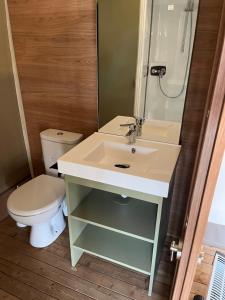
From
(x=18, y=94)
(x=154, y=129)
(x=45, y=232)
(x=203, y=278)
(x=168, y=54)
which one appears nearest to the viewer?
(x=203, y=278)

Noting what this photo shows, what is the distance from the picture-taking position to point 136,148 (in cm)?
143

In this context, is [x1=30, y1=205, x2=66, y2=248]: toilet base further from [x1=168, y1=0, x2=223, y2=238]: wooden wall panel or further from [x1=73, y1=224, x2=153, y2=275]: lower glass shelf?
[x1=168, y1=0, x2=223, y2=238]: wooden wall panel

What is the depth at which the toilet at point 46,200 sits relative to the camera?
151 centimetres

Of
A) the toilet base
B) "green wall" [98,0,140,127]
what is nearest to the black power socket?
"green wall" [98,0,140,127]

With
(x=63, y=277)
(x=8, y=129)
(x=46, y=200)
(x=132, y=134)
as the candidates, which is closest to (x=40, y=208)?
(x=46, y=200)

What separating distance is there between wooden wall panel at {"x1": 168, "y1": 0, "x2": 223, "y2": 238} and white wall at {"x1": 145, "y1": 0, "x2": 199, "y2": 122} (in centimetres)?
5

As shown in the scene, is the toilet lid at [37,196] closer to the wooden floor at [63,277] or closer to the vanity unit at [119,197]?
the vanity unit at [119,197]

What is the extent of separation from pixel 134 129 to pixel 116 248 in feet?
2.64

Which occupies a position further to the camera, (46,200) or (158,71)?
(46,200)

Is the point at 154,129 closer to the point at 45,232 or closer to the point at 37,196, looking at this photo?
the point at 37,196

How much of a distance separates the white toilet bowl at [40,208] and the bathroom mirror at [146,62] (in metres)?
0.60

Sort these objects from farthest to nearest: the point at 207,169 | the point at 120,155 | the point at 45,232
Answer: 1. the point at 45,232
2. the point at 120,155
3. the point at 207,169

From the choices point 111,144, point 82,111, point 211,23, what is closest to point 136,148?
point 111,144

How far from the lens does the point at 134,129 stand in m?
1.51
